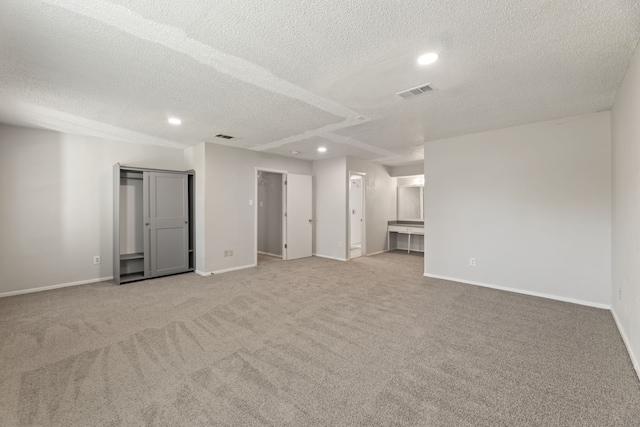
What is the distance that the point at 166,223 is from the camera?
188 inches

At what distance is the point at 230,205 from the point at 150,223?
134cm

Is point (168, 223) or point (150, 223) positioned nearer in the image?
point (150, 223)

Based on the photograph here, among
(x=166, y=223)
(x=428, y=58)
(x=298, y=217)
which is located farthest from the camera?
(x=298, y=217)

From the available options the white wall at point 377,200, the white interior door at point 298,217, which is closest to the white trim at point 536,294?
the white wall at point 377,200

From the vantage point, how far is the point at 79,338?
2.55 metres

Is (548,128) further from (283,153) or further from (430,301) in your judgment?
(283,153)

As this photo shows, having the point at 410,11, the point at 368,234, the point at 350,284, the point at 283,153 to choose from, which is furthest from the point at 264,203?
the point at 410,11

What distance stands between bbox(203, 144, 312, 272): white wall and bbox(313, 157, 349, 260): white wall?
142cm

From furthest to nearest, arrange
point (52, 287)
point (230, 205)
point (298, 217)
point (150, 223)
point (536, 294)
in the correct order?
point (298, 217)
point (230, 205)
point (150, 223)
point (52, 287)
point (536, 294)

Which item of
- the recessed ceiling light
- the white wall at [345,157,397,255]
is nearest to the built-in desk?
the white wall at [345,157,397,255]

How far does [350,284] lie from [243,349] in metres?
2.26

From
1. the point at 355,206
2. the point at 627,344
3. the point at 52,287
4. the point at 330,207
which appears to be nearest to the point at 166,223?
the point at 52,287

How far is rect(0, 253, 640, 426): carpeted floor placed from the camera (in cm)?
163

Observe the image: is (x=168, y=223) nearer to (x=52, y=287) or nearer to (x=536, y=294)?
(x=52, y=287)
